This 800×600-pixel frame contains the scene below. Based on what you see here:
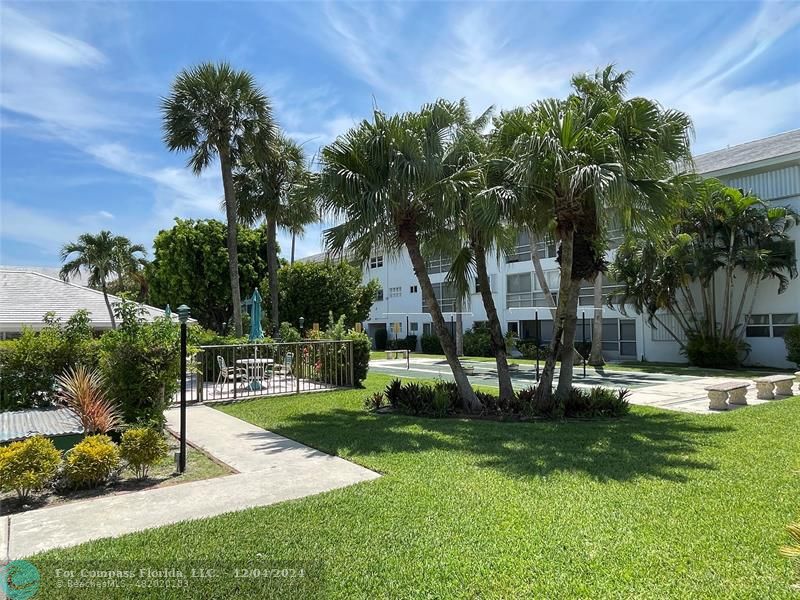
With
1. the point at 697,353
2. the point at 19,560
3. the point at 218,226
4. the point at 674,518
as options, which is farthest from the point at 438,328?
the point at 218,226

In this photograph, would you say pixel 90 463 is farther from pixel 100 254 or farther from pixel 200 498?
pixel 100 254

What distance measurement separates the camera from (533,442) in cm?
775

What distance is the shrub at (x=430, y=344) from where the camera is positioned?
122 ft

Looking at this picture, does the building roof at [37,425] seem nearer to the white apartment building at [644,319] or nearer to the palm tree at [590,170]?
the white apartment building at [644,319]

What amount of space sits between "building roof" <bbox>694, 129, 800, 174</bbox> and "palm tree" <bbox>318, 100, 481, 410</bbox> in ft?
49.9

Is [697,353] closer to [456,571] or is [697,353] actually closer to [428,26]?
[428,26]

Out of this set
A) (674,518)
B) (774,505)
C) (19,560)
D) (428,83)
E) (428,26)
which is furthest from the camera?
(428,83)

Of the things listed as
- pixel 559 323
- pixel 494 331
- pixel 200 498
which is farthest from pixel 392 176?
pixel 200 498

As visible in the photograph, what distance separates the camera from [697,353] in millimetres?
21891

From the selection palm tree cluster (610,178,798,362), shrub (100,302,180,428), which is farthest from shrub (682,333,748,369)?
shrub (100,302,180,428)

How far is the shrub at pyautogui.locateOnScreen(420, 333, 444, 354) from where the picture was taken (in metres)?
37.1

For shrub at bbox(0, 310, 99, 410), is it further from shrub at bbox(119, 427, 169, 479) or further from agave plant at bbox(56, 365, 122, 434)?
shrub at bbox(119, 427, 169, 479)

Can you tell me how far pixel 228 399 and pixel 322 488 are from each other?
7.58 m

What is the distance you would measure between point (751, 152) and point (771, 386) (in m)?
15.8
